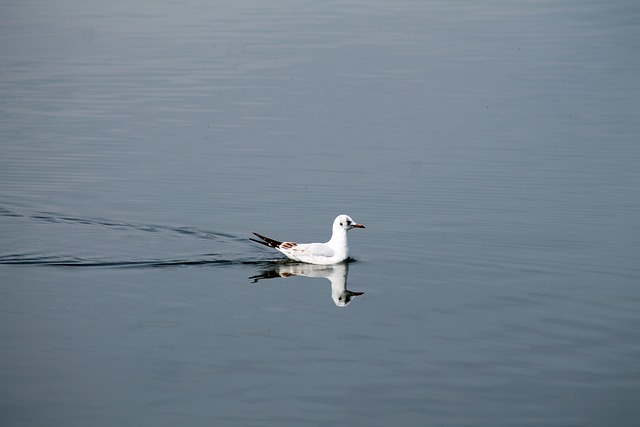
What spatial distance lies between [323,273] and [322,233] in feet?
6.98

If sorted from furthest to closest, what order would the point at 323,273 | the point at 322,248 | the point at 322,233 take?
the point at 322,233
the point at 322,248
the point at 323,273

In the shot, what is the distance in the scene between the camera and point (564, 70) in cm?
3684

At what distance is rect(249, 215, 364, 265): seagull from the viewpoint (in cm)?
1817

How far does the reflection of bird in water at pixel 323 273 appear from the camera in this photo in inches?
656

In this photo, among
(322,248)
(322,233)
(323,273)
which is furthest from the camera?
(322,233)

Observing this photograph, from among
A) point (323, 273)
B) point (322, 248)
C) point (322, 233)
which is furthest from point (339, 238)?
point (322, 233)

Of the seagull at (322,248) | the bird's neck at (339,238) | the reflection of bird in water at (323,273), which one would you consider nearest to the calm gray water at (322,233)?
the reflection of bird in water at (323,273)

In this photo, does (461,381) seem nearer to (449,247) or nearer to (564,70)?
(449,247)

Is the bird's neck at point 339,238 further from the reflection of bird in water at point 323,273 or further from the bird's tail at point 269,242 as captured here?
the bird's tail at point 269,242

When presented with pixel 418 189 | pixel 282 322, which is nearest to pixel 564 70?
pixel 418 189

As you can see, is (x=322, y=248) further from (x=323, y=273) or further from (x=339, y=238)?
(x=323, y=273)

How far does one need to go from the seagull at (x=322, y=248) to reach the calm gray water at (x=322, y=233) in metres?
0.26

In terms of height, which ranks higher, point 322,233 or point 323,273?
point 322,233

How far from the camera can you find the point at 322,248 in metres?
18.3
